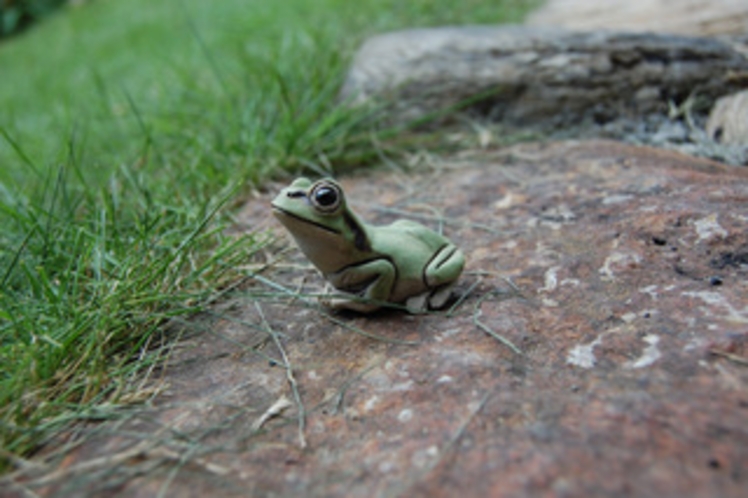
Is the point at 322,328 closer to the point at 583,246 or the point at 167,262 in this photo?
the point at 167,262

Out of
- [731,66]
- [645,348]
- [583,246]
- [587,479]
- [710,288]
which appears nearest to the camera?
[587,479]

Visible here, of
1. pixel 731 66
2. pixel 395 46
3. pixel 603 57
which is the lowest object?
pixel 731 66

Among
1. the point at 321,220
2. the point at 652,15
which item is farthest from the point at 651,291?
the point at 652,15

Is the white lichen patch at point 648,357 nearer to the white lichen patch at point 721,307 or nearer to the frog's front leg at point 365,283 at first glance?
the white lichen patch at point 721,307

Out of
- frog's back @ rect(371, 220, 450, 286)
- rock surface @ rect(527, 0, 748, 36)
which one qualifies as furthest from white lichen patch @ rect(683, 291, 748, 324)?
rock surface @ rect(527, 0, 748, 36)

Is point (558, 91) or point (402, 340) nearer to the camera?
point (402, 340)

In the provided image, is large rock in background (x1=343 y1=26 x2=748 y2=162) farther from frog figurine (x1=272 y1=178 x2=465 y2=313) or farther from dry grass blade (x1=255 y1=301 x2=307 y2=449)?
dry grass blade (x1=255 y1=301 x2=307 y2=449)

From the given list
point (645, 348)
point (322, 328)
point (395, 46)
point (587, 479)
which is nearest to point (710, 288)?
point (645, 348)
